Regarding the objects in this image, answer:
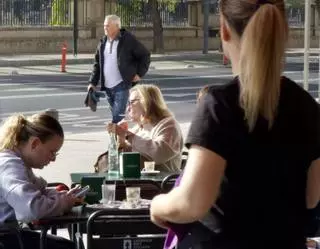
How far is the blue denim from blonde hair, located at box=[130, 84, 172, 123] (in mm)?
5996

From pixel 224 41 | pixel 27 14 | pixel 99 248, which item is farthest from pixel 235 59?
pixel 27 14

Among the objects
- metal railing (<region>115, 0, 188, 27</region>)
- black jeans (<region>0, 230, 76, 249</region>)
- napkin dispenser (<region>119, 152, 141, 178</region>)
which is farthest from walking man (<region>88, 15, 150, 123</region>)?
metal railing (<region>115, 0, 188, 27</region>)

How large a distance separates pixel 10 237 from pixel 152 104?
2.48 metres

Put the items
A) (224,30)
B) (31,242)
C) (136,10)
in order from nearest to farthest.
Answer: (224,30), (31,242), (136,10)

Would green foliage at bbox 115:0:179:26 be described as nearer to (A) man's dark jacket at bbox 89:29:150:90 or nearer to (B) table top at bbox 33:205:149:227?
(A) man's dark jacket at bbox 89:29:150:90

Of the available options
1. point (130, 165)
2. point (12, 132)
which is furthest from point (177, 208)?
point (130, 165)

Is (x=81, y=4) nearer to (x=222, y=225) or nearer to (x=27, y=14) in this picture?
(x=27, y=14)

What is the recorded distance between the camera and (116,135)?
8188mm

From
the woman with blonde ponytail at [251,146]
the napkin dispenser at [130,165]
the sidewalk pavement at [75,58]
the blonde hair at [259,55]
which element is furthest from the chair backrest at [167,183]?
the sidewalk pavement at [75,58]

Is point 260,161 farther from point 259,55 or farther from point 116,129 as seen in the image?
point 116,129

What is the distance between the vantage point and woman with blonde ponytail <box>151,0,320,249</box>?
10.8 feet

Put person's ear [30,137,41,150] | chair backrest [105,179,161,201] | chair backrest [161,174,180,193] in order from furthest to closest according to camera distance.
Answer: chair backrest [105,179,161,201], chair backrest [161,174,180,193], person's ear [30,137,41,150]

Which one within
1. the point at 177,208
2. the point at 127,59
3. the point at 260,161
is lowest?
the point at 127,59

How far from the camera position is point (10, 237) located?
19.7 ft
